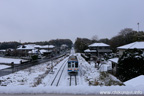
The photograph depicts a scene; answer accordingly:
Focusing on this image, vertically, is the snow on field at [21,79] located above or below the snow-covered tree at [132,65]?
below

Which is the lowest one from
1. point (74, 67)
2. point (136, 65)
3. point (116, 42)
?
point (74, 67)

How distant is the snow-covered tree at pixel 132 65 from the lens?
11977 millimetres

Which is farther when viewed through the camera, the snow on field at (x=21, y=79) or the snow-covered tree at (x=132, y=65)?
the snow on field at (x=21, y=79)

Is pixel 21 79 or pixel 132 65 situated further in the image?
pixel 21 79

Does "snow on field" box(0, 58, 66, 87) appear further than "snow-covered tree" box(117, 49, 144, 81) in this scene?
Yes

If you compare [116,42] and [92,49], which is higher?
[116,42]

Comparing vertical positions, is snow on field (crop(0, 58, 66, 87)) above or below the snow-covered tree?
below

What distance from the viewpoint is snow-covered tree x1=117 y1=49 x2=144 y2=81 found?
11977mm

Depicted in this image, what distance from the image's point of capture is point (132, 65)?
12.3 metres

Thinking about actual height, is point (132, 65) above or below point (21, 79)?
above

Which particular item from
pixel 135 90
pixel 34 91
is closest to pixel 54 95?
pixel 34 91

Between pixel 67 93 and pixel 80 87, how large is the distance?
420 millimetres

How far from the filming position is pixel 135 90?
3.11 meters

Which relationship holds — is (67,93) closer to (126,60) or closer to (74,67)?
(126,60)
